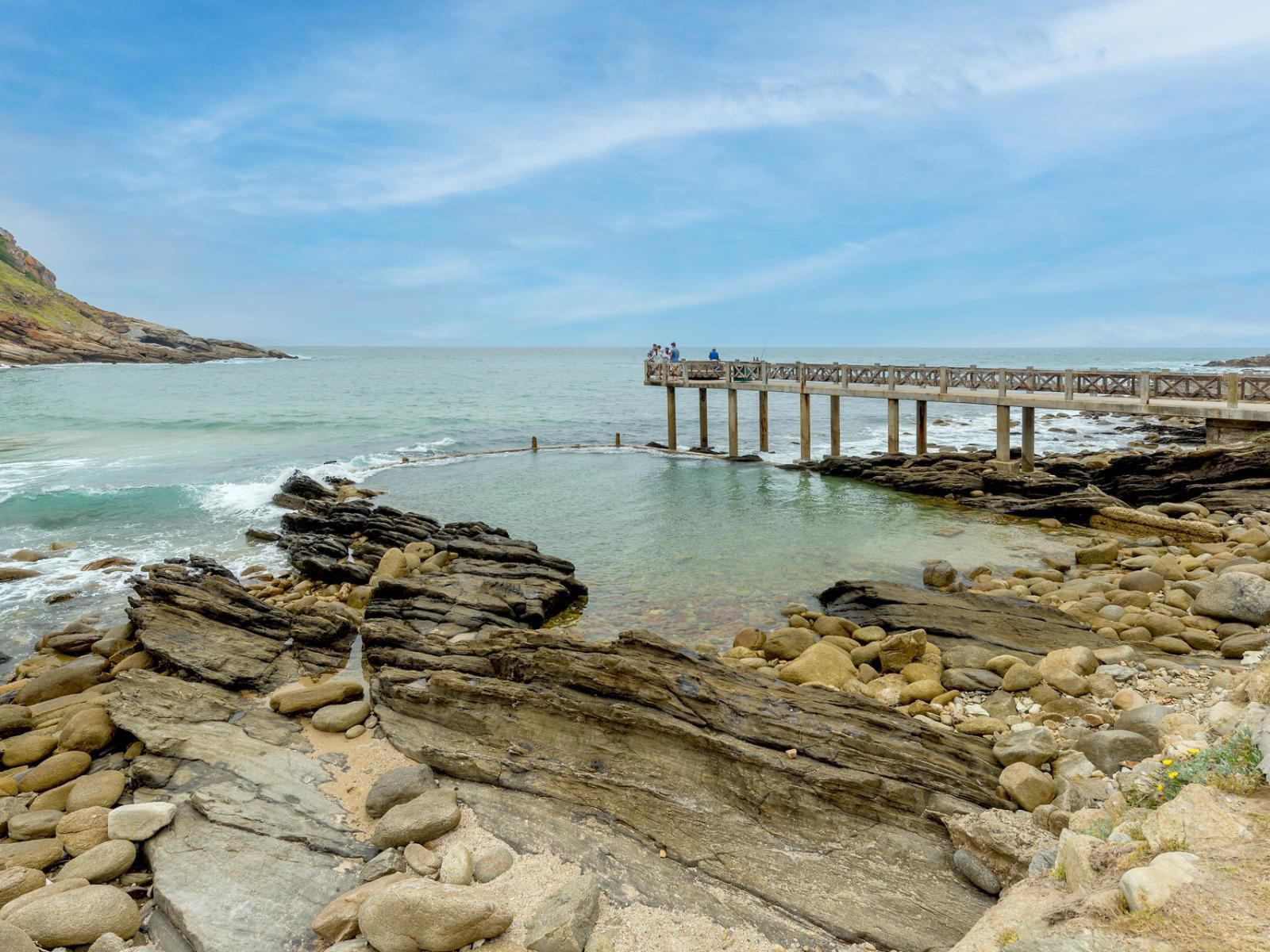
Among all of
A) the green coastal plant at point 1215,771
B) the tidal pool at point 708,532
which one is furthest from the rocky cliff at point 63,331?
the green coastal plant at point 1215,771

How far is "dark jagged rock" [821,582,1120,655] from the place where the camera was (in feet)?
36.0

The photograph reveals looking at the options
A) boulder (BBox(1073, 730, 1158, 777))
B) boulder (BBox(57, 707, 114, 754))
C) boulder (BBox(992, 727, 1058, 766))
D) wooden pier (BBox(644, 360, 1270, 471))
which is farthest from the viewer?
wooden pier (BBox(644, 360, 1270, 471))

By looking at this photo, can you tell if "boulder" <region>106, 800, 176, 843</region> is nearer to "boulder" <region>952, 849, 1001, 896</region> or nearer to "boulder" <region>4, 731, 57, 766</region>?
"boulder" <region>4, 731, 57, 766</region>

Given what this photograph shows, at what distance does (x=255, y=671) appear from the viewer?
10852 mm

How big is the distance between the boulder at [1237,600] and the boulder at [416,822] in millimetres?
11527

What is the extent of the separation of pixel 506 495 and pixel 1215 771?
79.1ft

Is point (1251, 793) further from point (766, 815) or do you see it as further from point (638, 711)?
point (638, 711)

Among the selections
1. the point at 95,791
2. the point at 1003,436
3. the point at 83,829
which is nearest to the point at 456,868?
the point at 83,829

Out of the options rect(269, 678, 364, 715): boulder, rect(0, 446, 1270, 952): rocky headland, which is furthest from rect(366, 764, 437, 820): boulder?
rect(269, 678, 364, 715): boulder

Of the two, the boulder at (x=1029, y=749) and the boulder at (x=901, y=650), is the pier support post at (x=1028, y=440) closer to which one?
the boulder at (x=901, y=650)

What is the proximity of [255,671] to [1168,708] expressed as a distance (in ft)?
38.6

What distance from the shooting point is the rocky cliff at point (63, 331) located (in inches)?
4537

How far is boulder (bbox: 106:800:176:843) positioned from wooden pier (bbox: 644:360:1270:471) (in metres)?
22.7

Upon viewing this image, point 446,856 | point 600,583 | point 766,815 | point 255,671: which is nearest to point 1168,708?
point 766,815
